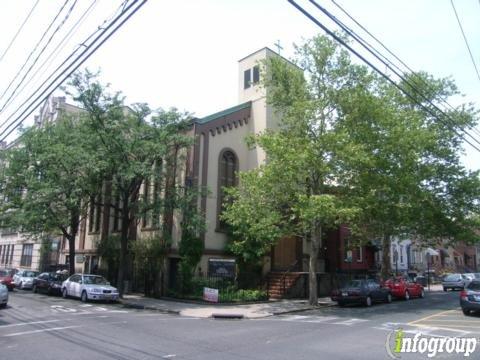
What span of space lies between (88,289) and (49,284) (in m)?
6.52

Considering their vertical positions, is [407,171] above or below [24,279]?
above

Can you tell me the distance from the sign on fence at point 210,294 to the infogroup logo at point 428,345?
37.2 feet

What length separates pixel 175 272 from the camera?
2733 cm

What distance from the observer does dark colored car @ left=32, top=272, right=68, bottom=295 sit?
28.6 meters

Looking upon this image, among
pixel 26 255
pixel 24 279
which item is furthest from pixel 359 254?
pixel 26 255

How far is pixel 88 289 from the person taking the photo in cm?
2408

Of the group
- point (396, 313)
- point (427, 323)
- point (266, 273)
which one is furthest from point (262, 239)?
point (427, 323)

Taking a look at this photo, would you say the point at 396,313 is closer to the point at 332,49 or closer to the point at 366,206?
the point at 366,206

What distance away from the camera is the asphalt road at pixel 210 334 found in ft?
33.7

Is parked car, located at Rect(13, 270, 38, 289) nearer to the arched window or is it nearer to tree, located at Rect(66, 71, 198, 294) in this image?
tree, located at Rect(66, 71, 198, 294)

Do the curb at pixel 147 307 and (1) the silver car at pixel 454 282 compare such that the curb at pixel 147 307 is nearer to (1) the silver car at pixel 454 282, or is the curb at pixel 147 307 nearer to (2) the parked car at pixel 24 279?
(2) the parked car at pixel 24 279

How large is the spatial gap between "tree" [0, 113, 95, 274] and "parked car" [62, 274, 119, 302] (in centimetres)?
444

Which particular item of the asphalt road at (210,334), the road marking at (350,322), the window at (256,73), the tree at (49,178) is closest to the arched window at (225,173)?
the window at (256,73)

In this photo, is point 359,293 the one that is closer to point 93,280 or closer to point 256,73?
point 93,280
